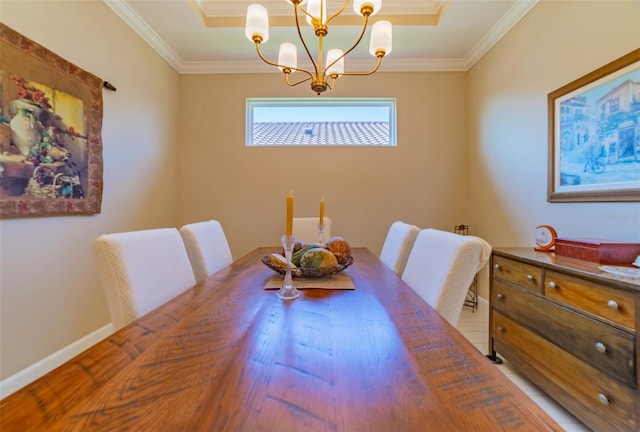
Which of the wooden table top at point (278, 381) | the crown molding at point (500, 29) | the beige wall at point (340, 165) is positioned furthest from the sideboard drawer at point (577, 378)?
the crown molding at point (500, 29)

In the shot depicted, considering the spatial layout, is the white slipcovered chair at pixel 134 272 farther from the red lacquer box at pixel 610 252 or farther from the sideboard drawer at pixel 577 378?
the red lacquer box at pixel 610 252

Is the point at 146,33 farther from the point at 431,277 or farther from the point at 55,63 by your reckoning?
the point at 431,277

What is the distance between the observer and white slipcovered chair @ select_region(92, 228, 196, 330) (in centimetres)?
89

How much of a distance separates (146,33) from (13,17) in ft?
3.84

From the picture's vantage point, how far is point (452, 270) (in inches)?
36.8

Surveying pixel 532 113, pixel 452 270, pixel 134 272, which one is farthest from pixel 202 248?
pixel 532 113

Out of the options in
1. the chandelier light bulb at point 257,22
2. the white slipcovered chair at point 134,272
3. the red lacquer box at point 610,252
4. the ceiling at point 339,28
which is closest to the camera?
the white slipcovered chair at point 134,272

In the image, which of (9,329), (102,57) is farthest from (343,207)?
(9,329)

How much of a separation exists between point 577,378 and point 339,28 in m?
2.82

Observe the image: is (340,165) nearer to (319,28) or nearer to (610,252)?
(319,28)

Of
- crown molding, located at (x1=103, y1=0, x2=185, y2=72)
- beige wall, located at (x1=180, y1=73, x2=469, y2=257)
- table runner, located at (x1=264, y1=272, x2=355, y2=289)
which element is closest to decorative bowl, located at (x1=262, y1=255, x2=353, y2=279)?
table runner, located at (x1=264, y1=272, x2=355, y2=289)

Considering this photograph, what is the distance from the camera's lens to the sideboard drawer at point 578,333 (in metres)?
1.08

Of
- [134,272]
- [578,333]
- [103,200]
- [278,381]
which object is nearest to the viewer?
[278,381]

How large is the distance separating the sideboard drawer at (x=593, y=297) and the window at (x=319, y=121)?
7.08 ft
